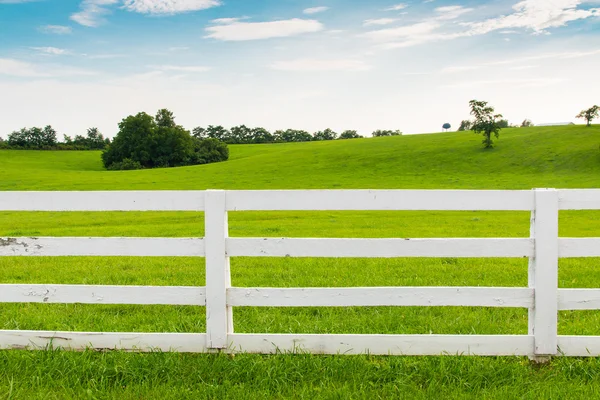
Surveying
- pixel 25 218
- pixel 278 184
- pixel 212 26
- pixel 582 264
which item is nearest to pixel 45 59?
pixel 212 26

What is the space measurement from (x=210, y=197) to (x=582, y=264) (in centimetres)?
840

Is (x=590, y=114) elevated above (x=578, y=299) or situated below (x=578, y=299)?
above

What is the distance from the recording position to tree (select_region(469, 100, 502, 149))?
66.8 m

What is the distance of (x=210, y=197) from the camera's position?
4.32m

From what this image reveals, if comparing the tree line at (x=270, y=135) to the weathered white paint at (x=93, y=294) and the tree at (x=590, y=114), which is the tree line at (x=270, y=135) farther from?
the weathered white paint at (x=93, y=294)

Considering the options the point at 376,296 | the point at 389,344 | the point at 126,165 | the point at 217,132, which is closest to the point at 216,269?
the point at 376,296

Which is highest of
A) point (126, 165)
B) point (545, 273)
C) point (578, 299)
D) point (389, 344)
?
point (126, 165)

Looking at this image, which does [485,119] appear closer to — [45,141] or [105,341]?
[105,341]

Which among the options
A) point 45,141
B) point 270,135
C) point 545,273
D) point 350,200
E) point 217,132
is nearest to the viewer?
point 545,273

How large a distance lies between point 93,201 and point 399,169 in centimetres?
5587

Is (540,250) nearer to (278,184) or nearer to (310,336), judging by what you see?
(310,336)

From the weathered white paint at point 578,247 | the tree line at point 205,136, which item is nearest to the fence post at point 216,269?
the weathered white paint at point 578,247

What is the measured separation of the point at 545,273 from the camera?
169 inches

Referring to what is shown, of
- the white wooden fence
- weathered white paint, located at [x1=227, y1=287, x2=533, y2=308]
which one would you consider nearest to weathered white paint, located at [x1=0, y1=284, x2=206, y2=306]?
the white wooden fence
